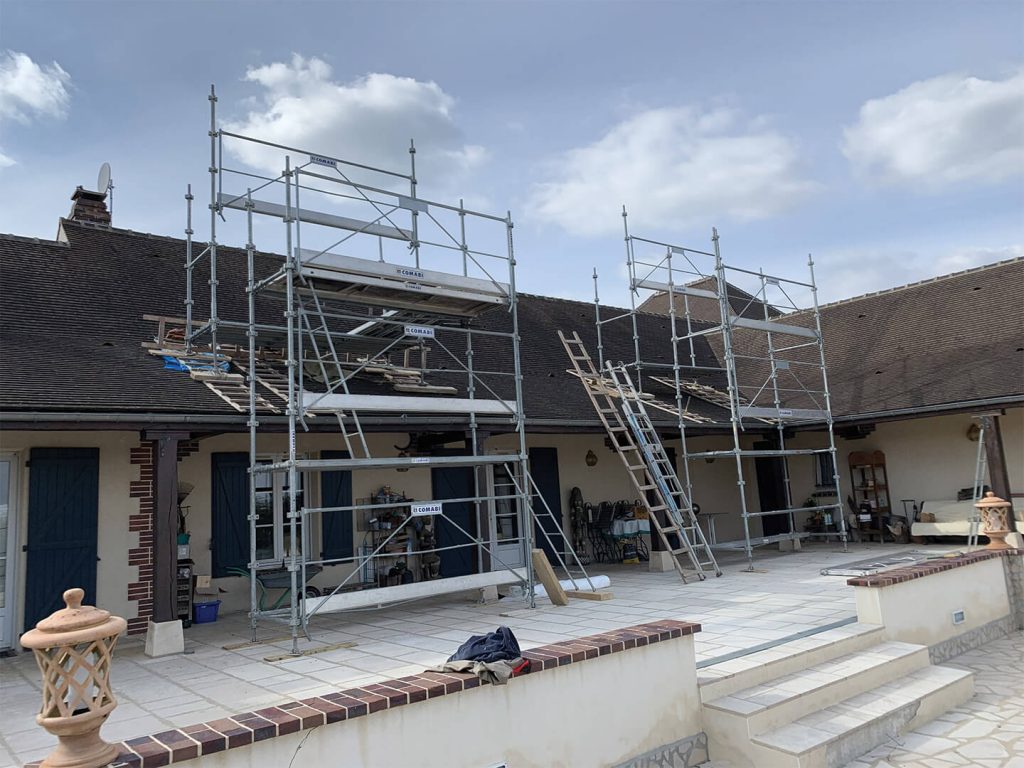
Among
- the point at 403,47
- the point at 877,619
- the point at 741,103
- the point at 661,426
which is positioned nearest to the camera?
the point at 877,619

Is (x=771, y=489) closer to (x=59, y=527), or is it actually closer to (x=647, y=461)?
(x=647, y=461)

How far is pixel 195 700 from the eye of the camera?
203 inches

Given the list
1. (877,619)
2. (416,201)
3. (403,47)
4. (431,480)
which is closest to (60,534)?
(431,480)

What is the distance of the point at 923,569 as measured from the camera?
7137mm

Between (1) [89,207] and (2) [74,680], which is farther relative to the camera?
(1) [89,207]

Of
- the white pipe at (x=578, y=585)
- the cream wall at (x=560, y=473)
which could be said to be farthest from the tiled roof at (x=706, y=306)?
the white pipe at (x=578, y=585)

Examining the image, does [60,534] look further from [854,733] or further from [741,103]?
[741,103]

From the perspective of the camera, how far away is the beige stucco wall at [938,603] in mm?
6594

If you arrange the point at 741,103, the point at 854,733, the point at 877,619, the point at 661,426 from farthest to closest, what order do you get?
the point at 661,426 → the point at 741,103 → the point at 877,619 → the point at 854,733

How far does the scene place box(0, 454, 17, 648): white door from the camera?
7.46 meters

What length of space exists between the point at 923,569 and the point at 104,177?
11.9 metres

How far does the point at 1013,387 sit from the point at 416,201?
925cm

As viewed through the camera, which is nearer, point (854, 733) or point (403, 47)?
point (854, 733)

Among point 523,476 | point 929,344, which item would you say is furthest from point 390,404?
point 929,344
